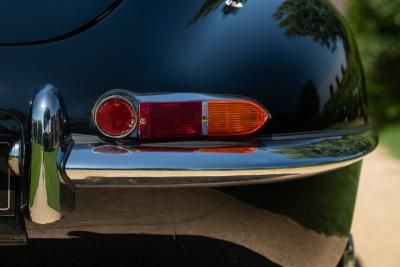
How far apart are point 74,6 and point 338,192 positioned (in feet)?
3.03

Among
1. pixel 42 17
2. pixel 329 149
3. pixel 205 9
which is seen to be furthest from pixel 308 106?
pixel 42 17

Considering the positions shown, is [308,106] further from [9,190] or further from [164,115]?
[9,190]

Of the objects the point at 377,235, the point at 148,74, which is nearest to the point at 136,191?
the point at 148,74

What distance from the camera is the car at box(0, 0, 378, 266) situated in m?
1.34

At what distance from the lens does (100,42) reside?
1.43 metres

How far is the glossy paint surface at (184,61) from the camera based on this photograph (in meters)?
1.40

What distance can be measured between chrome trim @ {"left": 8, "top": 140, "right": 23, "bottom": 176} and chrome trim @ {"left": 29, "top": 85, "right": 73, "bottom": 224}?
5 centimetres

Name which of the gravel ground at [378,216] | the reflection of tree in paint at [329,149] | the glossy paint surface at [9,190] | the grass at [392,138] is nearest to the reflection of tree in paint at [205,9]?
the reflection of tree in paint at [329,149]

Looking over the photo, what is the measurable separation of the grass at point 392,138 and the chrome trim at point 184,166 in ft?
14.7

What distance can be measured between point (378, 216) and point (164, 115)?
9.54 ft

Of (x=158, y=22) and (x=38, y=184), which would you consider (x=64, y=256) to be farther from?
(x=158, y=22)

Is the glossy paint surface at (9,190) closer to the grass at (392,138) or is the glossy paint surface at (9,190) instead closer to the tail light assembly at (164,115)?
the tail light assembly at (164,115)

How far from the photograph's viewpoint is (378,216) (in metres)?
3.92

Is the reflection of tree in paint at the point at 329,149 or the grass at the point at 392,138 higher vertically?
the reflection of tree in paint at the point at 329,149
